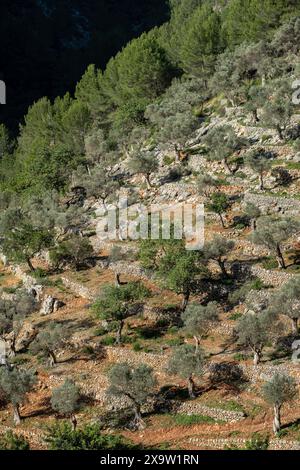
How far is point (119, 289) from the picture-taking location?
66.3 metres

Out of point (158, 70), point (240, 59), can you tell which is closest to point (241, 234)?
point (240, 59)

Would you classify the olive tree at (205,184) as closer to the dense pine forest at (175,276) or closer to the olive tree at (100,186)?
the dense pine forest at (175,276)

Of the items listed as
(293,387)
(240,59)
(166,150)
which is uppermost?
(240,59)

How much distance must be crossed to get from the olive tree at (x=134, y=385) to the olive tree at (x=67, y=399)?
119 inches

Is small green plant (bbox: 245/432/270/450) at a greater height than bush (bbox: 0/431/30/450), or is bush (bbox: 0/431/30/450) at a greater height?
small green plant (bbox: 245/432/270/450)

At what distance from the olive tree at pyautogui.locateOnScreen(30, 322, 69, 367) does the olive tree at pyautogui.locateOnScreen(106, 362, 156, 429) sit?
9.46 metres

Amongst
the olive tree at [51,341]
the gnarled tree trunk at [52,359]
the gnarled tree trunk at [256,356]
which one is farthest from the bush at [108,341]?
the gnarled tree trunk at [256,356]

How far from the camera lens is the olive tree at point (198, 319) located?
59.8 m

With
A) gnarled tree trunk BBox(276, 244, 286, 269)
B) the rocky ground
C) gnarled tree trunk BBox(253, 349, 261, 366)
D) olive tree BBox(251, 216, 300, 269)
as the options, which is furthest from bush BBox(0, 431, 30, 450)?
gnarled tree trunk BBox(276, 244, 286, 269)

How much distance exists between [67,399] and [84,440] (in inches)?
268

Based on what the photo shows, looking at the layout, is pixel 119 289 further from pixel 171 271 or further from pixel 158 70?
pixel 158 70

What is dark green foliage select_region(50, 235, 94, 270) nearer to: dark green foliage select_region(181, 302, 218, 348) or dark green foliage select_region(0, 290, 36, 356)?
dark green foliage select_region(0, 290, 36, 356)

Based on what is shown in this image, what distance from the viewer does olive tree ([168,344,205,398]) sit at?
5534 centimetres

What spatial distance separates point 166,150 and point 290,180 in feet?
79.9
